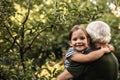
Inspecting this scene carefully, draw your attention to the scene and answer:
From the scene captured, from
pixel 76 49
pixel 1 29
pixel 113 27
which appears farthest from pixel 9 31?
pixel 113 27

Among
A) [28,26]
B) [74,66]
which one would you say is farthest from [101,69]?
[28,26]

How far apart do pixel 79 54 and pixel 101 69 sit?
0.70 feet

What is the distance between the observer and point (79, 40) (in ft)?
10.9

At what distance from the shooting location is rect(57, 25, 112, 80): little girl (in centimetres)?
321

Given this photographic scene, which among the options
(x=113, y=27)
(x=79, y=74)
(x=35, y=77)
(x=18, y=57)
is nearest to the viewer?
(x=79, y=74)

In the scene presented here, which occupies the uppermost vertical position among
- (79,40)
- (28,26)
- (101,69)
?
(79,40)

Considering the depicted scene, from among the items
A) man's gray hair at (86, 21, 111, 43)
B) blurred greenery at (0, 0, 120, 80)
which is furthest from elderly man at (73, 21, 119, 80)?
blurred greenery at (0, 0, 120, 80)

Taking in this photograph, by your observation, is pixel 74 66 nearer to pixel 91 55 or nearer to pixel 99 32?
pixel 91 55

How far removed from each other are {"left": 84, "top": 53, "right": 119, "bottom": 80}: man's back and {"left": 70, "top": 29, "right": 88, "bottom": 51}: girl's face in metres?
0.18

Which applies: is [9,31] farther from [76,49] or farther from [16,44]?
[76,49]

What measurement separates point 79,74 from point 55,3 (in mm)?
2546

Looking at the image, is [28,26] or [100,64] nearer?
[100,64]

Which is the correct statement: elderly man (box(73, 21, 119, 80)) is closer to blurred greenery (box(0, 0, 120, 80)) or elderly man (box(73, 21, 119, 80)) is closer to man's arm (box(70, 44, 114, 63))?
man's arm (box(70, 44, 114, 63))

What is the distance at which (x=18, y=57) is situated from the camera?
241 inches
